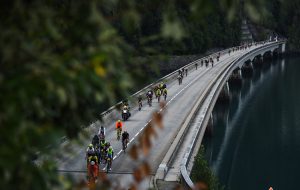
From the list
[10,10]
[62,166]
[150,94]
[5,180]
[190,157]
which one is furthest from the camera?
[150,94]

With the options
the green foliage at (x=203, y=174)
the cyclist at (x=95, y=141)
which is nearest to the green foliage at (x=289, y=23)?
the green foliage at (x=203, y=174)

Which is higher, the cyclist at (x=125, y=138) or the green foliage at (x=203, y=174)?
the cyclist at (x=125, y=138)

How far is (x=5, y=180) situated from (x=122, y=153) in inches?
961

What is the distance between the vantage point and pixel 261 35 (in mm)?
154000

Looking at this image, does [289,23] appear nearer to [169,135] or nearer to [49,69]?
[169,135]

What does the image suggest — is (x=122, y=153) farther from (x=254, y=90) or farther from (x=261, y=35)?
(x=261, y=35)

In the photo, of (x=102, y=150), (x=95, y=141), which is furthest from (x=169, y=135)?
(x=102, y=150)

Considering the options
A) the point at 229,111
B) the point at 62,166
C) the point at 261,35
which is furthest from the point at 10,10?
the point at 261,35

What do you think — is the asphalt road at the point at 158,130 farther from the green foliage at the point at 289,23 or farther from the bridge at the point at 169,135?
the green foliage at the point at 289,23

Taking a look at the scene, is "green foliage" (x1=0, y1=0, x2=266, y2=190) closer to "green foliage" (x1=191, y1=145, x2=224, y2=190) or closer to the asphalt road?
the asphalt road

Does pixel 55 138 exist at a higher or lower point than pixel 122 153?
higher

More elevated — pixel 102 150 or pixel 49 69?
pixel 49 69

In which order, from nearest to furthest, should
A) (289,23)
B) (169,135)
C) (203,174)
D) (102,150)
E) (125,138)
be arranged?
(203,174) < (102,150) < (125,138) < (169,135) < (289,23)

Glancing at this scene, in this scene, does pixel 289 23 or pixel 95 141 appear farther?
pixel 289 23
